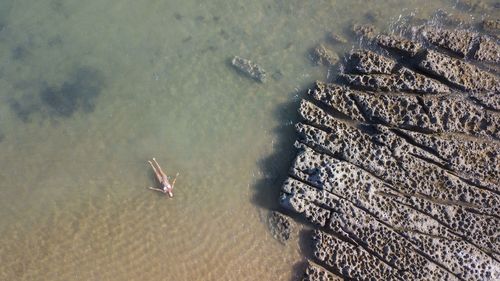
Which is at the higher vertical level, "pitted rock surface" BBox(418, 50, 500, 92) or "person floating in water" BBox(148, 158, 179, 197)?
"pitted rock surface" BBox(418, 50, 500, 92)

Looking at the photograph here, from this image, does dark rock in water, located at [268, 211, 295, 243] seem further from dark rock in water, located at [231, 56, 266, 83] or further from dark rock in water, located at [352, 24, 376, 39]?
dark rock in water, located at [352, 24, 376, 39]

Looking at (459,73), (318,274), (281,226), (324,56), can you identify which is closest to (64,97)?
(281,226)

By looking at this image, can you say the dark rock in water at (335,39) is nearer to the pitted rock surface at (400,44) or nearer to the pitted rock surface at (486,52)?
the pitted rock surface at (400,44)

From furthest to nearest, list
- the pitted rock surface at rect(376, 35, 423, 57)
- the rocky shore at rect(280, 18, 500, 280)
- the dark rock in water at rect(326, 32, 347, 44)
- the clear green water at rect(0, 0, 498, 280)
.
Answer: the dark rock in water at rect(326, 32, 347, 44) → the pitted rock surface at rect(376, 35, 423, 57) → the clear green water at rect(0, 0, 498, 280) → the rocky shore at rect(280, 18, 500, 280)

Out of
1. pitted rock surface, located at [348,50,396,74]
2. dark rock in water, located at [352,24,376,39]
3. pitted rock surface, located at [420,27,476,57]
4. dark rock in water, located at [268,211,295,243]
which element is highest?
pitted rock surface, located at [420,27,476,57]

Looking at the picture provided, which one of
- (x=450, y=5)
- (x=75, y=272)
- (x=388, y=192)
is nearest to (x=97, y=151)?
(x=75, y=272)

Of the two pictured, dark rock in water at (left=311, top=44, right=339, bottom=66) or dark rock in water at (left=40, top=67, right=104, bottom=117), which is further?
dark rock in water at (left=40, top=67, right=104, bottom=117)

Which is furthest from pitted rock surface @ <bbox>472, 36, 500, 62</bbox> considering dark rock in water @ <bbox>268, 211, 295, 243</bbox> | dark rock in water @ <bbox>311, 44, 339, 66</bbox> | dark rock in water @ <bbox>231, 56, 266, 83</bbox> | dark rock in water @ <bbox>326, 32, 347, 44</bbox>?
dark rock in water @ <bbox>268, 211, 295, 243</bbox>

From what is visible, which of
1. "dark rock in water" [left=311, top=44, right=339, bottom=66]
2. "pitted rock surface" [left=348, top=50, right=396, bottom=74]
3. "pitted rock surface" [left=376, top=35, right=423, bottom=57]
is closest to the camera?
"pitted rock surface" [left=348, top=50, right=396, bottom=74]

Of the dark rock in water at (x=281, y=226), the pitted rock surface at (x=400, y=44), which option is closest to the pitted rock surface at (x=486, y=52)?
the pitted rock surface at (x=400, y=44)
